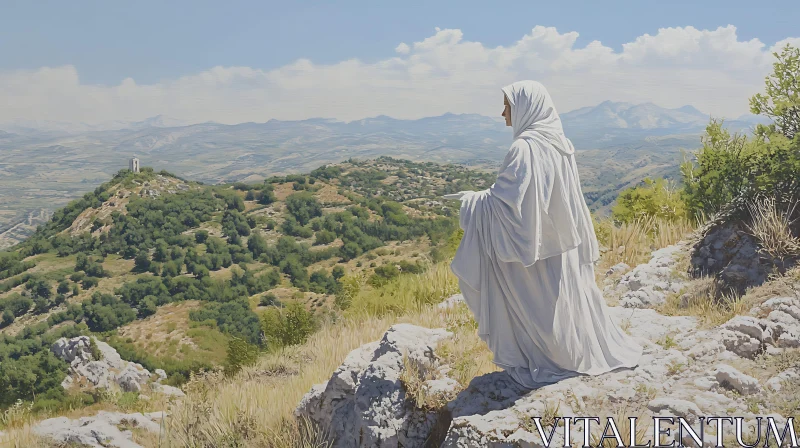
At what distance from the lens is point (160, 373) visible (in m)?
34.6

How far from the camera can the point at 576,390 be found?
3.96m

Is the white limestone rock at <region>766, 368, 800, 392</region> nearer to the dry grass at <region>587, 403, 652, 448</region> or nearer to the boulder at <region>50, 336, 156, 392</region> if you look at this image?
the dry grass at <region>587, 403, 652, 448</region>

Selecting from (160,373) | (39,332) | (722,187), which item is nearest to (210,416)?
(722,187)

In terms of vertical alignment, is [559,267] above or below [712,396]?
above

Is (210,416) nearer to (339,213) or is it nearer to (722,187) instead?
(722,187)

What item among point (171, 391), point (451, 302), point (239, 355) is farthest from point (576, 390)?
point (171, 391)

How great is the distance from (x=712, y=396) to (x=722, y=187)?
5369mm

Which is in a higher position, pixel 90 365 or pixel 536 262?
pixel 536 262

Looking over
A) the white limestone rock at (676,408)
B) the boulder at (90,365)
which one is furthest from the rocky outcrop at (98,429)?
the boulder at (90,365)

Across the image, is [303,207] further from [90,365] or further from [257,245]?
[90,365]

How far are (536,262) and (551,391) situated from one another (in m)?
0.95

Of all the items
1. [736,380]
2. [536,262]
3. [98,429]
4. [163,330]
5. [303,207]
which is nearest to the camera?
[736,380]

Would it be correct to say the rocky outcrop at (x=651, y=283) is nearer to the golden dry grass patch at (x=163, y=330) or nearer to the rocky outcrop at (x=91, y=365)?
the rocky outcrop at (x=91, y=365)

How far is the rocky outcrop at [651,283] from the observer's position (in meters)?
6.59
